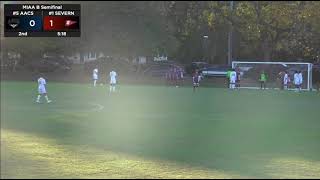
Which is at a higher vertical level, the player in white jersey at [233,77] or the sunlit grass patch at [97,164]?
the player in white jersey at [233,77]

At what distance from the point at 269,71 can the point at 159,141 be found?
105 ft

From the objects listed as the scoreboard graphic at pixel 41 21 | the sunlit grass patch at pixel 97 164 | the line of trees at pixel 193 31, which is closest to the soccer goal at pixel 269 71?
the line of trees at pixel 193 31

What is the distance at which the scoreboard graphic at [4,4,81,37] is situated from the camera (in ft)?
28.5

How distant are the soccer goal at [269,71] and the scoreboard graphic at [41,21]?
103 ft

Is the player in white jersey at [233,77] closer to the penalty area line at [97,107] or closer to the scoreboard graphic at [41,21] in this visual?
the penalty area line at [97,107]

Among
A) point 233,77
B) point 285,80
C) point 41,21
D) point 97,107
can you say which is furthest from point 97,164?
point 285,80

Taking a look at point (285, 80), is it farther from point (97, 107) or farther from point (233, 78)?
point (97, 107)

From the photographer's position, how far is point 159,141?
13031mm

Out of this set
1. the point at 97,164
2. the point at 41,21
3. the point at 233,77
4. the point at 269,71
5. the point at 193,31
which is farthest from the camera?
the point at 269,71

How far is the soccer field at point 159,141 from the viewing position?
9.41 meters

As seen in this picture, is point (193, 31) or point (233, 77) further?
point (233, 77)

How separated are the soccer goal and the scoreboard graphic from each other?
31320mm

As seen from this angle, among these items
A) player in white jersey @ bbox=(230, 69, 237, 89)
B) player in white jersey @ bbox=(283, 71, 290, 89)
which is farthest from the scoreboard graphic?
player in white jersey @ bbox=(283, 71, 290, 89)

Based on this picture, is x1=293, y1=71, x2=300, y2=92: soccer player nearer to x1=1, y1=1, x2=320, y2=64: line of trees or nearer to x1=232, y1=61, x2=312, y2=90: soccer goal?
x1=1, y1=1, x2=320, y2=64: line of trees
